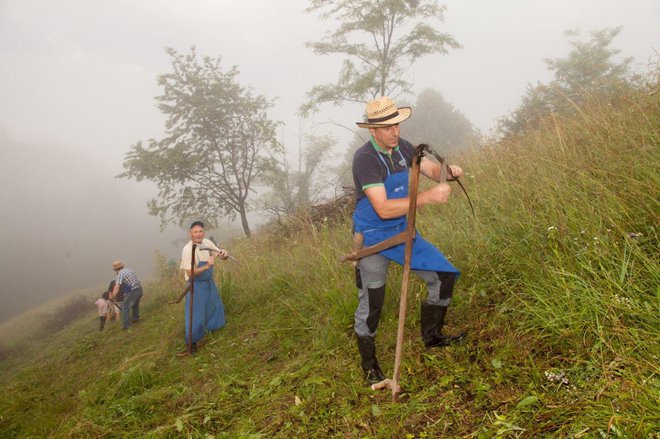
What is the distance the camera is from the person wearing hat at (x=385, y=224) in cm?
265

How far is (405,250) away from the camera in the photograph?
8.50 feet

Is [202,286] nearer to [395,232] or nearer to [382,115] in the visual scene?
[395,232]

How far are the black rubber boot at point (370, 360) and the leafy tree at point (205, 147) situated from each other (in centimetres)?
1512

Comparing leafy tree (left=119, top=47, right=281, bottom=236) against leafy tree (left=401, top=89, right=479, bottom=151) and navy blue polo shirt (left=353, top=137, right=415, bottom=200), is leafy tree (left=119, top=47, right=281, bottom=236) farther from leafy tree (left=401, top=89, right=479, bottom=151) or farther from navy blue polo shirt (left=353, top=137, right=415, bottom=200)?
leafy tree (left=401, top=89, right=479, bottom=151)

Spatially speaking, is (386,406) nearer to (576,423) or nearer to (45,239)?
(576,423)

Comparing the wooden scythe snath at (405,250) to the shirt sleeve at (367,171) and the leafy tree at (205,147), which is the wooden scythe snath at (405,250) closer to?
the shirt sleeve at (367,171)

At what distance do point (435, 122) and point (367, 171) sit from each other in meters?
39.9

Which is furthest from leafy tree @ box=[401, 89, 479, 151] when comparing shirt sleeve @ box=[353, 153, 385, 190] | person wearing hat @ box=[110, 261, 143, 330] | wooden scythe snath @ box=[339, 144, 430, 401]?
wooden scythe snath @ box=[339, 144, 430, 401]

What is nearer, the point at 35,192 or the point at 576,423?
the point at 576,423

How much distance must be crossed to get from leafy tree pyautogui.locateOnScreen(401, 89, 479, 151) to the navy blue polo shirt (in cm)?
3638

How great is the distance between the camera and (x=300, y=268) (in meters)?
6.06

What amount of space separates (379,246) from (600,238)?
5.10 feet

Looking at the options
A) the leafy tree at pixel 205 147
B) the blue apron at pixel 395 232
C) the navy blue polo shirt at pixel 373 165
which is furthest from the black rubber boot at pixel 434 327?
the leafy tree at pixel 205 147

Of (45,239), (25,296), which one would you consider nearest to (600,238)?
(25,296)
